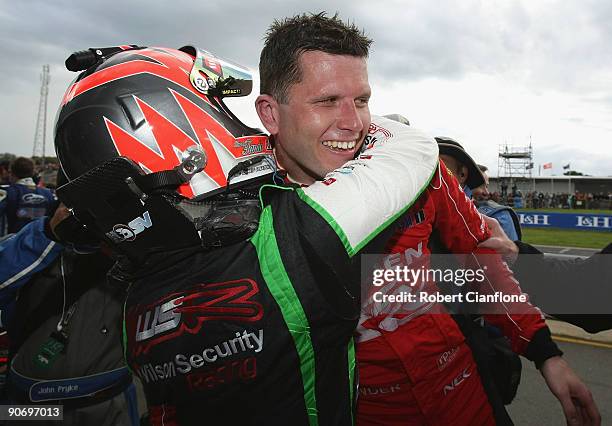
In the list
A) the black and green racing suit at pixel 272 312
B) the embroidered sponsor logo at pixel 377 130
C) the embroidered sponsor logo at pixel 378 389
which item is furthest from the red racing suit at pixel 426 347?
the black and green racing suit at pixel 272 312

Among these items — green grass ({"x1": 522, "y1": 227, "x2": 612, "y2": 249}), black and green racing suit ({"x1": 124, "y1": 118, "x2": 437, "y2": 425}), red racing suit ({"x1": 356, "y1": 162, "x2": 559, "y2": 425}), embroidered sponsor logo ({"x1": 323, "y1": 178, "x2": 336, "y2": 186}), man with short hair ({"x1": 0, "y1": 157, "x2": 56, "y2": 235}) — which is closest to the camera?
black and green racing suit ({"x1": 124, "y1": 118, "x2": 437, "y2": 425})

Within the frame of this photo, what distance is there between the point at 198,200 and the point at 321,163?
0.47 meters

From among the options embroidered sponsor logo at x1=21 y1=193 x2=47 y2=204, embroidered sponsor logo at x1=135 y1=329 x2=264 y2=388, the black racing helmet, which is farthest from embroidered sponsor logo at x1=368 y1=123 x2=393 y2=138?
embroidered sponsor logo at x1=21 y1=193 x2=47 y2=204

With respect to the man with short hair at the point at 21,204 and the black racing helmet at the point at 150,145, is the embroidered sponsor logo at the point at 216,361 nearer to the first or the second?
the black racing helmet at the point at 150,145

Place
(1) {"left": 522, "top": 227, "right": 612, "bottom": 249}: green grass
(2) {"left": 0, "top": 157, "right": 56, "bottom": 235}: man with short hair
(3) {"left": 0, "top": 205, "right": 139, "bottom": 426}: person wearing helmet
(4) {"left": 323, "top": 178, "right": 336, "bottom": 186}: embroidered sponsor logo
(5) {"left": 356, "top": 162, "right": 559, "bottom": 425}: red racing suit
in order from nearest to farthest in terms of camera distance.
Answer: (4) {"left": 323, "top": 178, "right": 336, "bottom": 186}: embroidered sponsor logo
(5) {"left": 356, "top": 162, "right": 559, "bottom": 425}: red racing suit
(3) {"left": 0, "top": 205, "right": 139, "bottom": 426}: person wearing helmet
(2) {"left": 0, "top": 157, "right": 56, "bottom": 235}: man with short hair
(1) {"left": 522, "top": 227, "right": 612, "bottom": 249}: green grass

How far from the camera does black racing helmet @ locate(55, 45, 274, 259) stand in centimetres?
113

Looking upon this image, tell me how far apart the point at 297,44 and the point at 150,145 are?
1.95ft

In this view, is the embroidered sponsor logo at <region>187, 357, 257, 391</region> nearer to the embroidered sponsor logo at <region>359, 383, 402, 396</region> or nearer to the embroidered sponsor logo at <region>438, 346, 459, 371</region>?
the embroidered sponsor logo at <region>359, 383, 402, 396</region>

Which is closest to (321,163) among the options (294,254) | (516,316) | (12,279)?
(294,254)

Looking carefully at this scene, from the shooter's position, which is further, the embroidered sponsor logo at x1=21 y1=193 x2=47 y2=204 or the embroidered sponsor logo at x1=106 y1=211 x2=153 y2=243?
the embroidered sponsor logo at x1=21 y1=193 x2=47 y2=204

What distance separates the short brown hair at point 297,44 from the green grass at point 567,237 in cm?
1509

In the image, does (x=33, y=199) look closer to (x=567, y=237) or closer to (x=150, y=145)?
(x=150, y=145)

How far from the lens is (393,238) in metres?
1.58
